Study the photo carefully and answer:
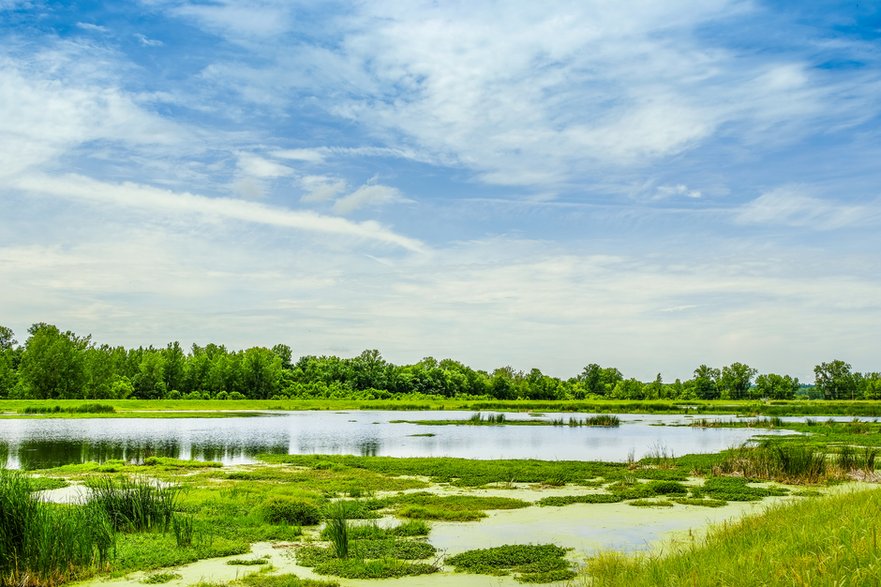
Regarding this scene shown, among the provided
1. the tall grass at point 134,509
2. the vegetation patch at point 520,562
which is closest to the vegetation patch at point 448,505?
the vegetation patch at point 520,562

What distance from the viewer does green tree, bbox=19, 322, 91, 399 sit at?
109312 mm

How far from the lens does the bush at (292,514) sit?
17.4 metres

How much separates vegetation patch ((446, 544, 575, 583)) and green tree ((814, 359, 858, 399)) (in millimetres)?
129481

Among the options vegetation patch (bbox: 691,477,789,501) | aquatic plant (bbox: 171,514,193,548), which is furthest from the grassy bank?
aquatic plant (bbox: 171,514,193,548)

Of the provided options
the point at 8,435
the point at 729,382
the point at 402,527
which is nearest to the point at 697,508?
the point at 402,527

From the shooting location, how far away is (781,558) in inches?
360

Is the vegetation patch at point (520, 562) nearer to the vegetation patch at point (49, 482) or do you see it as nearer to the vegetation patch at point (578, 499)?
the vegetation patch at point (578, 499)

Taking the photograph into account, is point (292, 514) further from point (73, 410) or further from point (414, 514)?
point (73, 410)

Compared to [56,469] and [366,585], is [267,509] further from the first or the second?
[56,469]

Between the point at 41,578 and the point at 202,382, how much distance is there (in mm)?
126640

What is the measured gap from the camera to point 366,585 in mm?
12242

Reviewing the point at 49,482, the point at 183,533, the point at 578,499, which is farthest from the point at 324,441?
the point at 183,533

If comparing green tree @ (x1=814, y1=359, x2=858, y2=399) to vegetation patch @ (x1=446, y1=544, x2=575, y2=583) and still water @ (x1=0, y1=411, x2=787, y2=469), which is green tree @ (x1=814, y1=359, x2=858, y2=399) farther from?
vegetation patch @ (x1=446, y1=544, x2=575, y2=583)

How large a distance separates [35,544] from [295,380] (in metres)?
137
